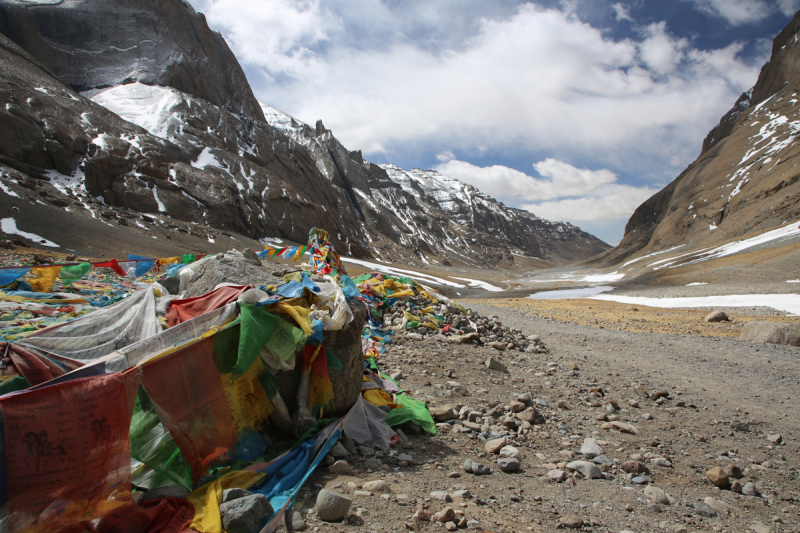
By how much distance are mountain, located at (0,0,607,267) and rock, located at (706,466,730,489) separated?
48.6 m

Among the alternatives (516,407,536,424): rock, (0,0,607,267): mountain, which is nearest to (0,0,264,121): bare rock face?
(0,0,607,267): mountain

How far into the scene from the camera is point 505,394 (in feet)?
22.5

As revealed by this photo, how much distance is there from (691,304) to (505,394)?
79.6 ft

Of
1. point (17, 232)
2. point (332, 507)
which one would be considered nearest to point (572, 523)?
point (332, 507)

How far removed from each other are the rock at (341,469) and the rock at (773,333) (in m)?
14.2

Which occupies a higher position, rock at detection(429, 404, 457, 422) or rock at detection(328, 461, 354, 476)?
rock at detection(328, 461, 354, 476)

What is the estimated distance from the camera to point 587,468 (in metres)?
4.20

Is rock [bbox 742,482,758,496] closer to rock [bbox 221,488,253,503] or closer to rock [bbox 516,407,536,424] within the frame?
rock [bbox 516,407,536,424]

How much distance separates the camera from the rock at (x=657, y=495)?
3697mm

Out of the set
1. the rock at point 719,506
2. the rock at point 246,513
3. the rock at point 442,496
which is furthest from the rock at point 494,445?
the rock at point 246,513

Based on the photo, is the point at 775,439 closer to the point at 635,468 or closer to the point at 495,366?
the point at 635,468

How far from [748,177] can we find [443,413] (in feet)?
334

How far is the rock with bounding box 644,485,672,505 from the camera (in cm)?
370

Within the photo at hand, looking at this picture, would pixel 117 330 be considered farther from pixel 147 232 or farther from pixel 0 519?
pixel 147 232
